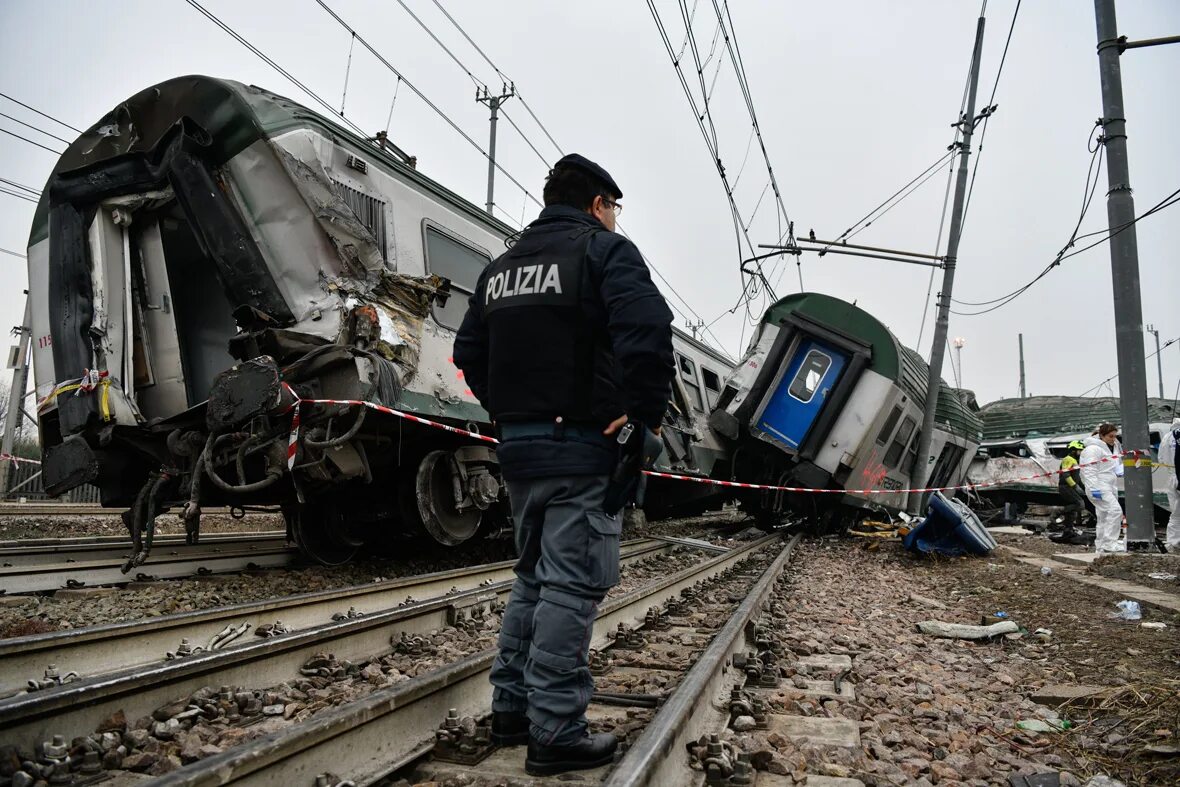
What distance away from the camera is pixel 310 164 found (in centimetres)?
538

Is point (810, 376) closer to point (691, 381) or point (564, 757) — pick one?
point (691, 381)

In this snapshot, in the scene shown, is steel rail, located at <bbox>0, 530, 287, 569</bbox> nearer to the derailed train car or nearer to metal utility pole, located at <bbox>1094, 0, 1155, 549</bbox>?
the derailed train car

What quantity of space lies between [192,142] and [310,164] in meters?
0.84

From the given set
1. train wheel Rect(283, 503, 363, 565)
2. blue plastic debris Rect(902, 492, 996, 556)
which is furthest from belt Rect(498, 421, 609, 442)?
blue plastic debris Rect(902, 492, 996, 556)

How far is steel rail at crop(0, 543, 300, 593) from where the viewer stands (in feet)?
17.2

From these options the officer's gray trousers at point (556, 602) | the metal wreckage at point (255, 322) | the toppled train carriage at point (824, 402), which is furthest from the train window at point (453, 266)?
the toppled train carriage at point (824, 402)

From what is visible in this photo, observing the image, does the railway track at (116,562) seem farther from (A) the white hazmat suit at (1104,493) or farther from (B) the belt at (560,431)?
(A) the white hazmat suit at (1104,493)

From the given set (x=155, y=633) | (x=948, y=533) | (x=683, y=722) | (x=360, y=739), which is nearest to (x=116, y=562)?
(x=155, y=633)

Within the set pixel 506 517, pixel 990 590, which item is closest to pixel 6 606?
pixel 506 517

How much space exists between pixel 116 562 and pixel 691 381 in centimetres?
780

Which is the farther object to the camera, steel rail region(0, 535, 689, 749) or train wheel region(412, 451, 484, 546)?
train wheel region(412, 451, 484, 546)

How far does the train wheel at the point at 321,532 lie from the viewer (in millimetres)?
6871

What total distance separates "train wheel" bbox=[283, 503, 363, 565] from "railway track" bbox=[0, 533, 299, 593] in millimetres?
360

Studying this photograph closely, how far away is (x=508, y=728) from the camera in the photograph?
2.45 m
